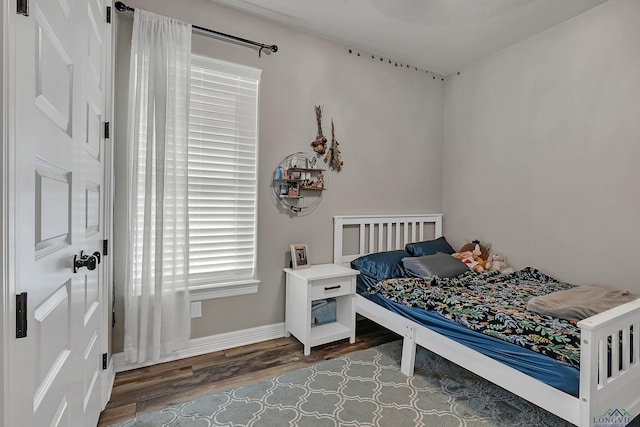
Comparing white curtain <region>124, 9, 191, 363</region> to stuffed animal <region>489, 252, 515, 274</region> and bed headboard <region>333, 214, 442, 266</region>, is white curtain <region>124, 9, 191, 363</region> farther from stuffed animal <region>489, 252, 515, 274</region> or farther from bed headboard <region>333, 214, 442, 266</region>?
stuffed animal <region>489, 252, 515, 274</region>

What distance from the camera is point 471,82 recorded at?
12.0 ft

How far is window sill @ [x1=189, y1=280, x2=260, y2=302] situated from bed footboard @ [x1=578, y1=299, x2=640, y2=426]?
2.21 m

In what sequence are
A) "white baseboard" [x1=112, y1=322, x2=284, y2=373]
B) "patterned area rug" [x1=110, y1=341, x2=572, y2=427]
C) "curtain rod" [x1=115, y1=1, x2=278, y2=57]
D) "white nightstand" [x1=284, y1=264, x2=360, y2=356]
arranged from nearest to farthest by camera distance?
1. "patterned area rug" [x1=110, y1=341, x2=572, y2=427]
2. "curtain rod" [x1=115, y1=1, x2=278, y2=57]
3. "white baseboard" [x1=112, y1=322, x2=284, y2=373]
4. "white nightstand" [x1=284, y1=264, x2=360, y2=356]

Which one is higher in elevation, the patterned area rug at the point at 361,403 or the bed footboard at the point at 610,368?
the bed footboard at the point at 610,368

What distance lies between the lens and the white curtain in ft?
7.30

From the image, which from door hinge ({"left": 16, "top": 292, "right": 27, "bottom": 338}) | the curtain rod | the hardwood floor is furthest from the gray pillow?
door hinge ({"left": 16, "top": 292, "right": 27, "bottom": 338})

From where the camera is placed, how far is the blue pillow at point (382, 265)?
2971 millimetres

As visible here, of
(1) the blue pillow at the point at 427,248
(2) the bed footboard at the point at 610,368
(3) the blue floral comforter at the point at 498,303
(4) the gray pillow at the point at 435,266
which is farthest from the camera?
(1) the blue pillow at the point at 427,248

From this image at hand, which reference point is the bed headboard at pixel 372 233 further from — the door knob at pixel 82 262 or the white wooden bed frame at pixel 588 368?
the door knob at pixel 82 262

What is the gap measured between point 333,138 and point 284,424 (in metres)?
2.39

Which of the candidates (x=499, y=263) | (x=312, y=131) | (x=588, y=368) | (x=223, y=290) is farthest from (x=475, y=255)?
(x=223, y=290)

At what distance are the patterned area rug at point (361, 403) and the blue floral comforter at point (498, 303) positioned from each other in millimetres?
491

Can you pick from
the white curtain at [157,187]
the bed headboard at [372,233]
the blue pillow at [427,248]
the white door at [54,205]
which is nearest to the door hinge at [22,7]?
the white door at [54,205]

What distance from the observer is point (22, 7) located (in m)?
0.73
